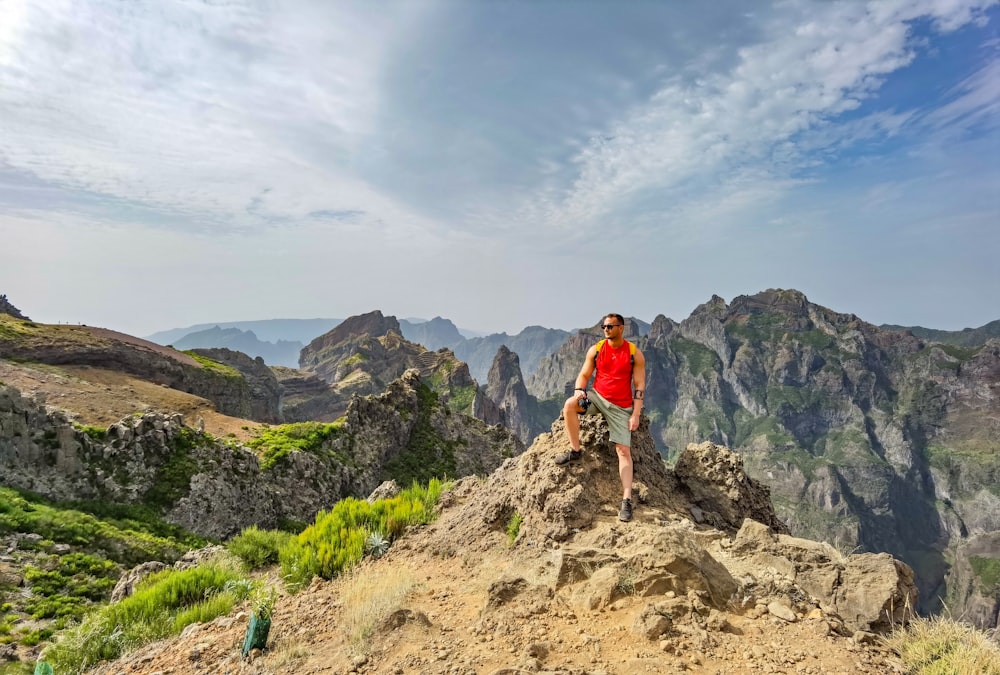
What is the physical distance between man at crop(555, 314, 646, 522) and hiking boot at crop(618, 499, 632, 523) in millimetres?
499

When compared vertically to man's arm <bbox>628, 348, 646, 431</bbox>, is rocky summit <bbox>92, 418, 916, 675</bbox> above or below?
below

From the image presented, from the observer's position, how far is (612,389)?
871 cm

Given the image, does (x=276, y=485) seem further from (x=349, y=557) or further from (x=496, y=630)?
(x=496, y=630)

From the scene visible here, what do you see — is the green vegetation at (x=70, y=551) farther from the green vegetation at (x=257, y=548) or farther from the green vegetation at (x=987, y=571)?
the green vegetation at (x=987, y=571)

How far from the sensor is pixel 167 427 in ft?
83.8

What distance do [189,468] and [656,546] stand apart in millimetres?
26735

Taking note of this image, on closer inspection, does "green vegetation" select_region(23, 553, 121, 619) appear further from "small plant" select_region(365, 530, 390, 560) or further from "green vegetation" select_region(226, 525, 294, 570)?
"small plant" select_region(365, 530, 390, 560)

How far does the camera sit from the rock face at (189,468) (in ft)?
69.8

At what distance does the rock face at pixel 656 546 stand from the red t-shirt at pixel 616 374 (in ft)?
2.39

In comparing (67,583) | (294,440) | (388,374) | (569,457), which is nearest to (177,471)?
(294,440)

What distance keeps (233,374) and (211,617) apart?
229ft

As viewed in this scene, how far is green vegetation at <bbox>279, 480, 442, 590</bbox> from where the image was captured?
8125mm

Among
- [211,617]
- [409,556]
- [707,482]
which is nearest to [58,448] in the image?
[211,617]

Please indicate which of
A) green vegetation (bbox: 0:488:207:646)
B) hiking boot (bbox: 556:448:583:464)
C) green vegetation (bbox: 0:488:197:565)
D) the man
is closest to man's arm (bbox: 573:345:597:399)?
the man
